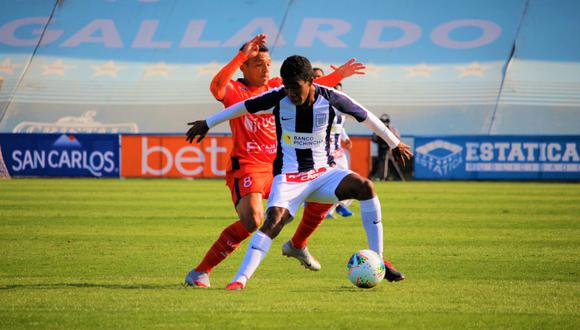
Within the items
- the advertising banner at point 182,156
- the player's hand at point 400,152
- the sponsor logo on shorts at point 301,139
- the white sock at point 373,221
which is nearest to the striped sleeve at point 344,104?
the sponsor logo on shorts at point 301,139

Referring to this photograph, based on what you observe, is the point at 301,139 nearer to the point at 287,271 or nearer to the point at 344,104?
the point at 344,104

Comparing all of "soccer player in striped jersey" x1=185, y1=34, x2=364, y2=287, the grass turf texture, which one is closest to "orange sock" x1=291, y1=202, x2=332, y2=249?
"soccer player in striped jersey" x1=185, y1=34, x2=364, y2=287

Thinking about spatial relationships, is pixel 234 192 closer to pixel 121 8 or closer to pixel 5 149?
pixel 5 149

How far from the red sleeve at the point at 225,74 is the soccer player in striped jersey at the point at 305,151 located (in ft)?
1.82

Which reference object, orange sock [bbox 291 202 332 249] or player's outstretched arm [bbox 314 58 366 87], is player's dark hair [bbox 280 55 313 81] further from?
orange sock [bbox 291 202 332 249]

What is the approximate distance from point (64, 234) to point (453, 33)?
85.7ft

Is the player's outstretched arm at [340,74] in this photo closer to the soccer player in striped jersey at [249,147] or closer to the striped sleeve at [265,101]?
the soccer player in striped jersey at [249,147]

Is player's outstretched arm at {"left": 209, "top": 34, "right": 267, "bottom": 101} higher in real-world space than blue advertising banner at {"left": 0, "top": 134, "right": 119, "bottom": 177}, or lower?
higher

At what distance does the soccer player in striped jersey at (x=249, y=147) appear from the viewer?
823 cm

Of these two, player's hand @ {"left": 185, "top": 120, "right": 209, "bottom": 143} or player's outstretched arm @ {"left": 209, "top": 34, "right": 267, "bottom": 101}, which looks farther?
player's outstretched arm @ {"left": 209, "top": 34, "right": 267, "bottom": 101}

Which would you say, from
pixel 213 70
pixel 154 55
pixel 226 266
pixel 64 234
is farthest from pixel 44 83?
pixel 226 266

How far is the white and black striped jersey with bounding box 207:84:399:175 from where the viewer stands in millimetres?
7980

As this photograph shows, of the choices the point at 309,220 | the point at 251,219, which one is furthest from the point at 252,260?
the point at 309,220

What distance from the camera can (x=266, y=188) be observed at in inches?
342
